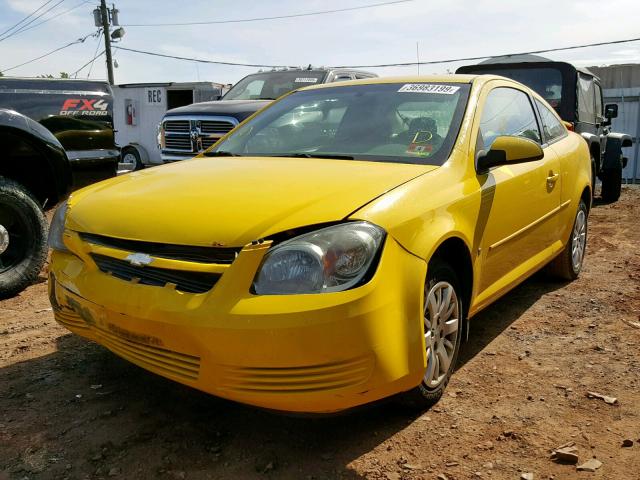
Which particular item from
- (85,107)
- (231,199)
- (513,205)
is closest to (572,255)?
(513,205)

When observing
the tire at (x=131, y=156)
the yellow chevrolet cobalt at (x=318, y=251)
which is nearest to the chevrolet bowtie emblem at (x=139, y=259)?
the yellow chevrolet cobalt at (x=318, y=251)

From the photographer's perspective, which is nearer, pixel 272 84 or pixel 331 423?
pixel 331 423

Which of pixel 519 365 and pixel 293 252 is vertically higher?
pixel 293 252

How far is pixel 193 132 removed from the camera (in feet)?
28.7

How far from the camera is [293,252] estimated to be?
2.38 metres

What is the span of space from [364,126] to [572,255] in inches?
101

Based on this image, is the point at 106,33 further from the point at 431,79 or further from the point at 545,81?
the point at 431,79

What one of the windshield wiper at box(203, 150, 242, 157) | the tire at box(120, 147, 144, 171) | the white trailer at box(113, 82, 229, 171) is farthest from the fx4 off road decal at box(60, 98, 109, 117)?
the tire at box(120, 147, 144, 171)

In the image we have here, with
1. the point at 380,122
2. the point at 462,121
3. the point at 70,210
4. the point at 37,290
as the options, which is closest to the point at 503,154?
the point at 462,121

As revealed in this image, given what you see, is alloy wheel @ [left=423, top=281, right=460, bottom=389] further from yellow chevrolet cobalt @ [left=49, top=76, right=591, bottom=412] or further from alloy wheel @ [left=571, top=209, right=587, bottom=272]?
alloy wheel @ [left=571, top=209, right=587, bottom=272]

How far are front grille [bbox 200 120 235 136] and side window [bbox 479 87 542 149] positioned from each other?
4.60 meters

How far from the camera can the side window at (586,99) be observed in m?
8.49

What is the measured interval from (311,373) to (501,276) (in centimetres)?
180

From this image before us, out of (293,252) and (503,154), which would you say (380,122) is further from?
(293,252)
